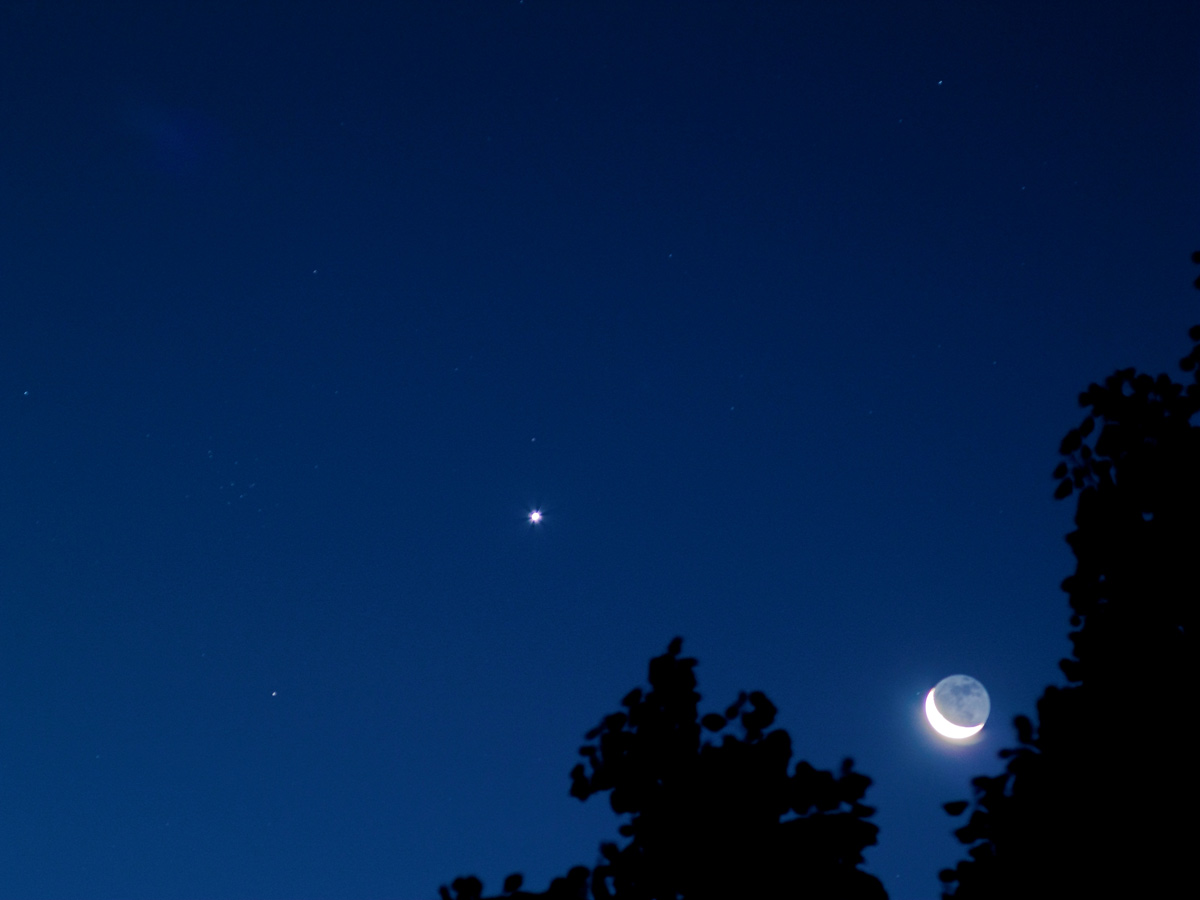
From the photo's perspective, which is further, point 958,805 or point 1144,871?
point 958,805

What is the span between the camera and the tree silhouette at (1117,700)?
4.80 meters

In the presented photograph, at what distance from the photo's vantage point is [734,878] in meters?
4.45

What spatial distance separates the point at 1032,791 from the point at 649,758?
285 centimetres

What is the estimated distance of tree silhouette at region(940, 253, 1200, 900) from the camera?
15.8 feet

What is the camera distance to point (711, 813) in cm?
459

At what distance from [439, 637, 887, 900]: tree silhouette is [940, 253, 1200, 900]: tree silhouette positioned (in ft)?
4.68

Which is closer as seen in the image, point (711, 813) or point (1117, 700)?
point (711, 813)

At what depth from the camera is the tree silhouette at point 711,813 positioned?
4.47m

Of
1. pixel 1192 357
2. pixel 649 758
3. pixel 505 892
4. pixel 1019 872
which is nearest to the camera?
pixel 505 892

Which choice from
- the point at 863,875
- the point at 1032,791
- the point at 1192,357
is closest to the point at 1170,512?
the point at 1192,357

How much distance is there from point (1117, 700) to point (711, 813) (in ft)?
10.2

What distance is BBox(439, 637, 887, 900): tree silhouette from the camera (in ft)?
14.7

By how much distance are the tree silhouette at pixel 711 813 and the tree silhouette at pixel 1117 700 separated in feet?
4.68

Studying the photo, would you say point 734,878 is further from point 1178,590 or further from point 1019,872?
point 1178,590
